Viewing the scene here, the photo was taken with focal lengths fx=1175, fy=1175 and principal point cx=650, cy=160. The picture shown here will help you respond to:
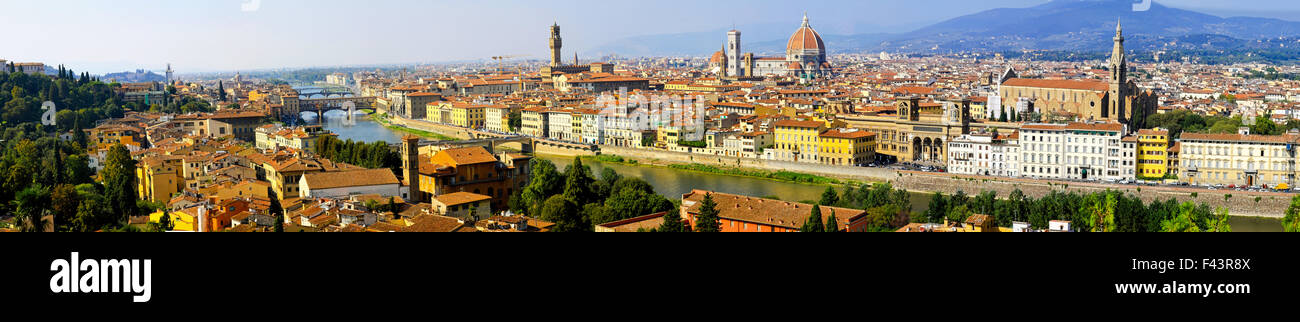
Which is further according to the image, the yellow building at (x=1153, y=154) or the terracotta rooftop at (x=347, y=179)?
the yellow building at (x=1153, y=154)

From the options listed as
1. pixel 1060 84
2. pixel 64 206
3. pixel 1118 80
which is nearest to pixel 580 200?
pixel 64 206

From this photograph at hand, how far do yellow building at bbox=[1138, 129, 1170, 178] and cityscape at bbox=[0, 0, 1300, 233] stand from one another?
0.02 m

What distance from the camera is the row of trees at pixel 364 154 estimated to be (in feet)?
25.6

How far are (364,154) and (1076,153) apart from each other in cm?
515

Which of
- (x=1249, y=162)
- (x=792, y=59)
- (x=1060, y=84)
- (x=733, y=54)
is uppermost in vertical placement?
(x=733, y=54)

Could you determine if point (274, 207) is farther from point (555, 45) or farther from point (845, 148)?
point (555, 45)

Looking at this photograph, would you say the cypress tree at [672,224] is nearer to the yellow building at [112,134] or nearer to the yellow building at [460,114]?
the yellow building at [112,134]

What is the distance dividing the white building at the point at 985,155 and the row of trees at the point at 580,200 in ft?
10.9

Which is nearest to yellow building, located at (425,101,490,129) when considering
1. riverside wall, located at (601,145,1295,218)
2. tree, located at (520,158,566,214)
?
riverside wall, located at (601,145,1295,218)

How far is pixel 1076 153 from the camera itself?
8.65 m

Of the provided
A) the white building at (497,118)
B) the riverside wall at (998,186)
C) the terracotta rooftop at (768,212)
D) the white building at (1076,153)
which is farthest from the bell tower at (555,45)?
the terracotta rooftop at (768,212)

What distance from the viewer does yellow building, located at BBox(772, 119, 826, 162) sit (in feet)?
33.7
